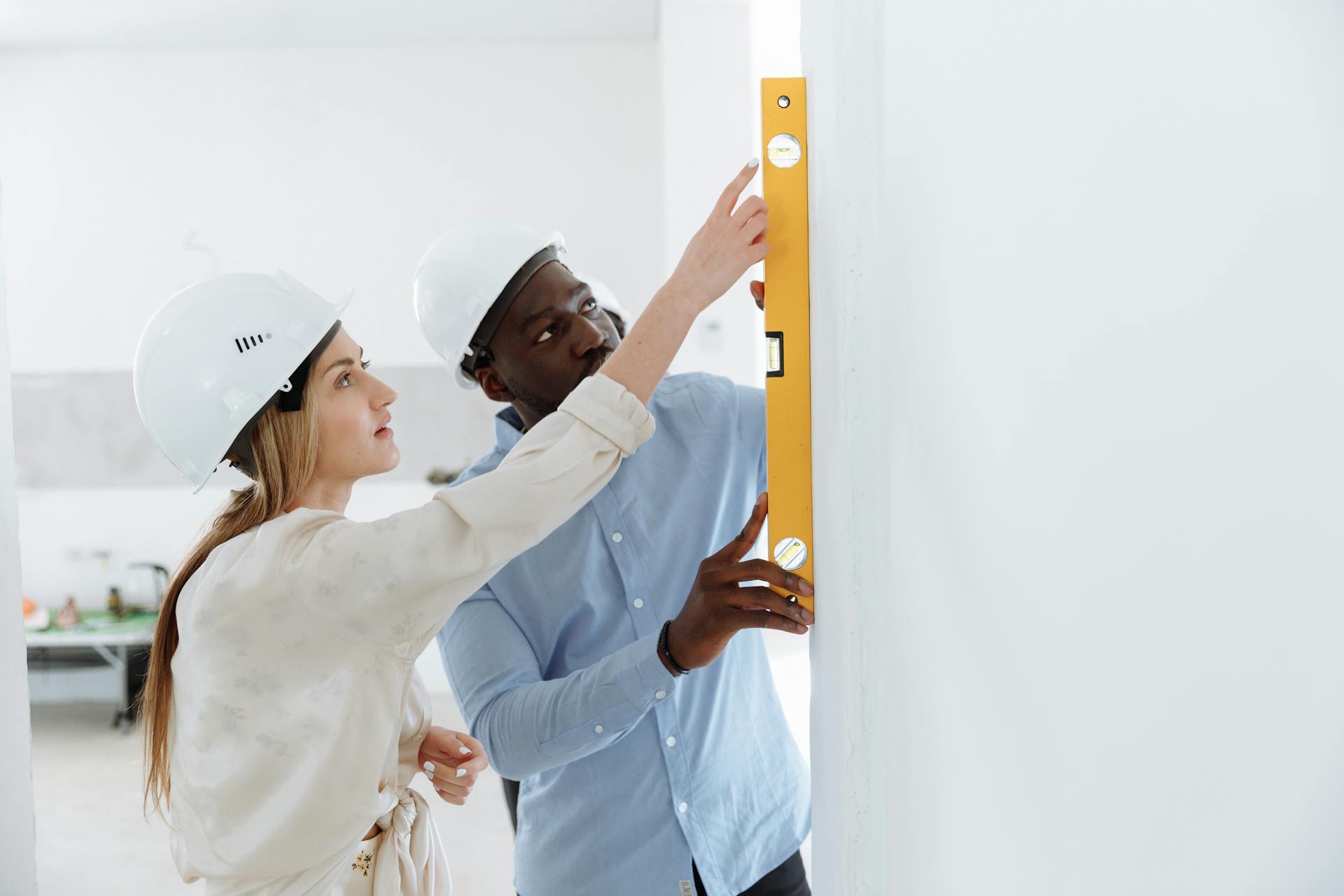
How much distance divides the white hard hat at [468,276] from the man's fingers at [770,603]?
2.28 ft

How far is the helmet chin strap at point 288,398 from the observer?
1200mm

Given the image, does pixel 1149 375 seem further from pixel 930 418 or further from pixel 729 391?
pixel 729 391

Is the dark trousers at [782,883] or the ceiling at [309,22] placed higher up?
the ceiling at [309,22]

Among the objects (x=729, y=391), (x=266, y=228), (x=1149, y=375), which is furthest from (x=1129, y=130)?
(x=266, y=228)

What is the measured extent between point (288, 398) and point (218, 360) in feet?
0.31

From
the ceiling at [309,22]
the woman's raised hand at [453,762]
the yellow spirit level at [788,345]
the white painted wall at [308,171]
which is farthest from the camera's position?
the white painted wall at [308,171]

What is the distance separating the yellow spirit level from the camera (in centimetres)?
83

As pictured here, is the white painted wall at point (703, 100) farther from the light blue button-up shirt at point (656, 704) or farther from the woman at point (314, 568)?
the woman at point (314, 568)

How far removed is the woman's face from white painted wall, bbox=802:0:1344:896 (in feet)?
2.73

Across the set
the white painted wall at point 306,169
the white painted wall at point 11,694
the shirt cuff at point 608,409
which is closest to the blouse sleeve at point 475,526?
the shirt cuff at point 608,409

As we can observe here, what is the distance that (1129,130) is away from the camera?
1.10 feet

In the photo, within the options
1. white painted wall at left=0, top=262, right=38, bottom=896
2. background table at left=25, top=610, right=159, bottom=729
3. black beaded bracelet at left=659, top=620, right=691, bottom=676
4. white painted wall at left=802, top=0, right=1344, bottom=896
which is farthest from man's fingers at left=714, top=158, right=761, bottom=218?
background table at left=25, top=610, right=159, bottom=729

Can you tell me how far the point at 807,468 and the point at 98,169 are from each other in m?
6.15

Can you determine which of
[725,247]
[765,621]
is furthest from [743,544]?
[725,247]
